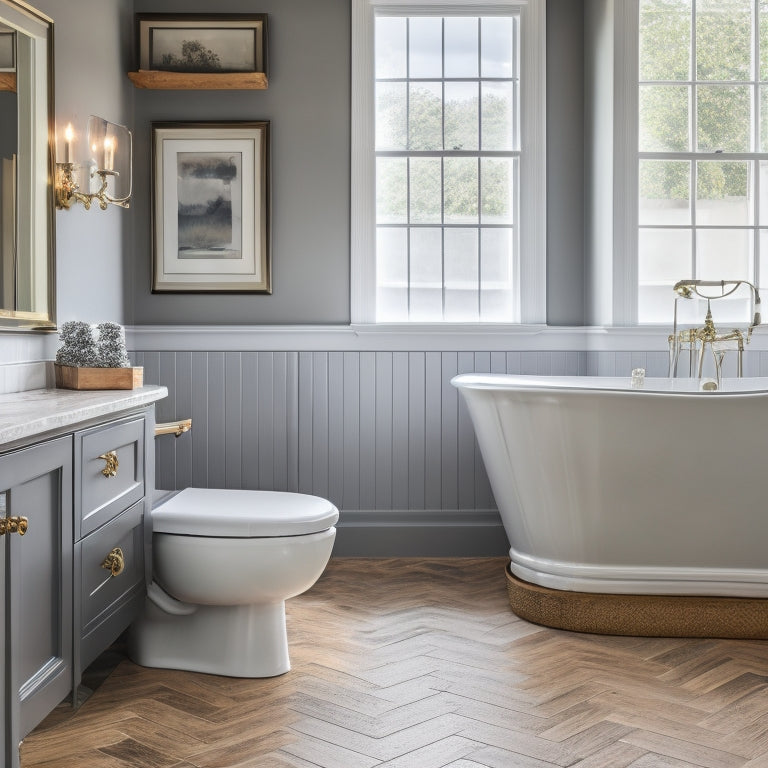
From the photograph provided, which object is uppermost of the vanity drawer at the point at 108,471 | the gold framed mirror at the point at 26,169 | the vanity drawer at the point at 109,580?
the gold framed mirror at the point at 26,169

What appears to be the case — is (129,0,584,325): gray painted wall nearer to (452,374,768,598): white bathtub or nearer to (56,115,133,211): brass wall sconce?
(56,115,133,211): brass wall sconce

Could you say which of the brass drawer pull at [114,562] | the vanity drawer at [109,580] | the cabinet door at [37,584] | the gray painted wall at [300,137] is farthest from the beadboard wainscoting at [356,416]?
the cabinet door at [37,584]

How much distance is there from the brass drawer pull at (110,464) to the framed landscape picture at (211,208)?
150 cm

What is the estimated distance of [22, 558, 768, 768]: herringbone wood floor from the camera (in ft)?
5.47

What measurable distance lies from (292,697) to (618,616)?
1.04 metres

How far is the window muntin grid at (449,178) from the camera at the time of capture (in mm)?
3271

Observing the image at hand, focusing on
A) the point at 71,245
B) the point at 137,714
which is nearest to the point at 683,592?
the point at 137,714

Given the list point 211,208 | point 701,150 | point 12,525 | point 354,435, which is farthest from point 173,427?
point 701,150

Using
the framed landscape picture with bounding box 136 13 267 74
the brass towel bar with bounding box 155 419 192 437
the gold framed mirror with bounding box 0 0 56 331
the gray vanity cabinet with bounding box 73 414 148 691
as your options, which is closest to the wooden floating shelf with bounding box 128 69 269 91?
the framed landscape picture with bounding box 136 13 267 74

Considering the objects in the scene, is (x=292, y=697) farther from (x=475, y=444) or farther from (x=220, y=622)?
(x=475, y=444)

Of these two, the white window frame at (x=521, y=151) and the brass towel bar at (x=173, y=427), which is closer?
the brass towel bar at (x=173, y=427)

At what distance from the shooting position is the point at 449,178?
330cm

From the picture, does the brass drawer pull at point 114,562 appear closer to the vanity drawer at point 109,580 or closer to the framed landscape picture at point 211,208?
the vanity drawer at point 109,580

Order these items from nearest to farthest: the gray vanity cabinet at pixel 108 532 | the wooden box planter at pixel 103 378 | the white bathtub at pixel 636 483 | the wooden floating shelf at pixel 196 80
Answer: the gray vanity cabinet at pixel 108 532 → the wooden box planter at pixel 103 378 → the white bathtub at pixel 636 483 → the wooden floating shelf at pixel 196 80
